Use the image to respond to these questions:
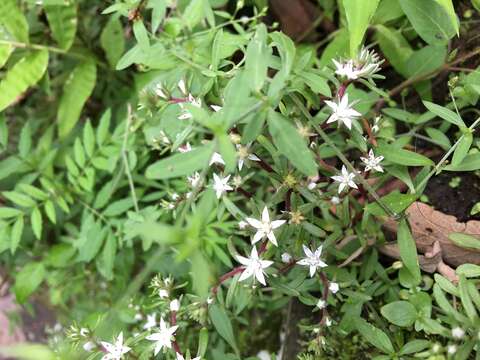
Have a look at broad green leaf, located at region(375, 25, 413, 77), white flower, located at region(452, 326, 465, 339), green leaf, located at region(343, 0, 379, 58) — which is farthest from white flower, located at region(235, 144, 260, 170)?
broad green leaf, located at region(375, 25, 413, 77)

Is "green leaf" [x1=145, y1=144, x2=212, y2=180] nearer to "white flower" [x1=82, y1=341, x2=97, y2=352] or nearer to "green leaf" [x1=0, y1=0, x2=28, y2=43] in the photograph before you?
"white flower" [x1=82, y1=341, x2=97, y2=352]

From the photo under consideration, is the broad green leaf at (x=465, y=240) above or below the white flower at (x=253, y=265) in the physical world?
below

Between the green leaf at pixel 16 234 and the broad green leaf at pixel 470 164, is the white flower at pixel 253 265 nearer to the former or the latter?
the broad green leaf at pixel 470 164

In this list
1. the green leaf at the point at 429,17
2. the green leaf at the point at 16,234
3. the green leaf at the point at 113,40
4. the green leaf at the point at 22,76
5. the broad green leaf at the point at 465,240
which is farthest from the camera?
the green leaf at the point at 113,40

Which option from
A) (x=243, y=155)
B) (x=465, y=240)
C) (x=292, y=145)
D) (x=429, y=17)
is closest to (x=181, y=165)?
(x=292, y=145)

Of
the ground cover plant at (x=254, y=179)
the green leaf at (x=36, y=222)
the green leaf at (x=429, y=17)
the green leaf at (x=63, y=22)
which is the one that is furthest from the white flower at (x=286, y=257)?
the green leaf at (x=63, y=22)

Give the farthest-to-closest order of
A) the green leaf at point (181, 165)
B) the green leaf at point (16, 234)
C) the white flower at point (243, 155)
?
the green leaf at point (16, 234), the white flower at point (243, 155), the green leaf at point (181, 165)

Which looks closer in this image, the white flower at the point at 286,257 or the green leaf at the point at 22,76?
the white flower at the point at 286,257

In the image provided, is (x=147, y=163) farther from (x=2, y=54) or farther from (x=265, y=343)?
(x=265, y=343)
